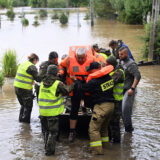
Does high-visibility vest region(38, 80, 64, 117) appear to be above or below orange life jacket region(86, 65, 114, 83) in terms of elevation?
below

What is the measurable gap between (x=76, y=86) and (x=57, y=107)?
52cm

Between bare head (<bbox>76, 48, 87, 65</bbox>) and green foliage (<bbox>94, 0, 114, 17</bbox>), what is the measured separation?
146ft

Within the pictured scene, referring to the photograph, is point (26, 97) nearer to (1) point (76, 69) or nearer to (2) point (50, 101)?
(1) point (76, 69)

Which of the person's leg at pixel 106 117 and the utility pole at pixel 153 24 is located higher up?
the utility pole at pixel 153 24

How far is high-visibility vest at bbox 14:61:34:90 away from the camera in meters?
7.08

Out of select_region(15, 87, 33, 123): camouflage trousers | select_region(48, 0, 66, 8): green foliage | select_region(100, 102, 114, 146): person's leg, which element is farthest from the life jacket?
select_region(48, 0, 66, 8): green foliage

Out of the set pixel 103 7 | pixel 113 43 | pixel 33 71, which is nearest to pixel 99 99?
pixel 33 71

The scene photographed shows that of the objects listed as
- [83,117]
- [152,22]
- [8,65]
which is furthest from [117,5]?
[83,117]

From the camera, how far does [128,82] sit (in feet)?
21.9

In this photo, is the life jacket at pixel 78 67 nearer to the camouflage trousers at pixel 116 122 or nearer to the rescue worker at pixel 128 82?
the rescue worker at pixel 128 82

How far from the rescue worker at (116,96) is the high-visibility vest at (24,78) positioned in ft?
6.44

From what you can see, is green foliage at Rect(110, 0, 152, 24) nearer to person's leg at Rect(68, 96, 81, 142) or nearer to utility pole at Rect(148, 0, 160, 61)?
utility pole at Rect(148, 0, 160, 61)

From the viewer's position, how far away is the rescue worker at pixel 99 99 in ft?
18.9

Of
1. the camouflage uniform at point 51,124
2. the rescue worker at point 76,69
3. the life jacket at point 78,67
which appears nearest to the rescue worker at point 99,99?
the camouflage uniform at point 51,124
